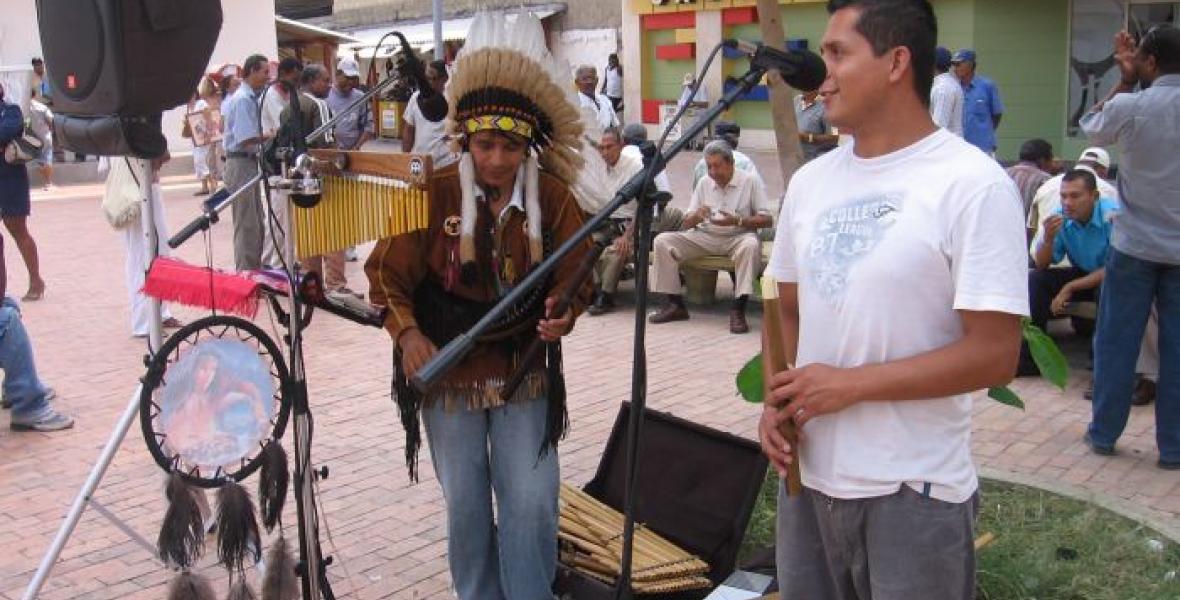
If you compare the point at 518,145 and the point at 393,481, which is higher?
the point at 518,145

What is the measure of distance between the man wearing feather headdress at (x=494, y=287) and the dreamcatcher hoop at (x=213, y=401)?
1.66 ft

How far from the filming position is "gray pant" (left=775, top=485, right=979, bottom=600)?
2236 millimetres

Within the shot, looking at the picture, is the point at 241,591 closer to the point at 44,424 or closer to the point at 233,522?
the point at 233,522

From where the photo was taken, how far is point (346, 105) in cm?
1089

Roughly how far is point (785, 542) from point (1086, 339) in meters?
5.41

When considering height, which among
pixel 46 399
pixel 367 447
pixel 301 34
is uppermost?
pixel 301 34

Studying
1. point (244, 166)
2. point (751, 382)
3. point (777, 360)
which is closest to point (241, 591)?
point (751, 382)

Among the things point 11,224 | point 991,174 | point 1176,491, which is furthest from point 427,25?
point 991,174

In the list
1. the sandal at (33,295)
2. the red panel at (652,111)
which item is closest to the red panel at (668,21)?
the red panel at (652,111)

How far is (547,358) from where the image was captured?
3.41m

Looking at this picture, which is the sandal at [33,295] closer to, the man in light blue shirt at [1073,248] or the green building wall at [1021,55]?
the man in light blue shirt at [1073,248]

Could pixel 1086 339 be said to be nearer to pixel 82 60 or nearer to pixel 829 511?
pixel 829 511

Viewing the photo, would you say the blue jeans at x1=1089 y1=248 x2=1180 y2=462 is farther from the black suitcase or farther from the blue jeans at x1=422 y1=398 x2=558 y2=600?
the blue jeans at x1=422 y1=398 x2=558 y2=600

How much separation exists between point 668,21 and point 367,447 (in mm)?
19958
